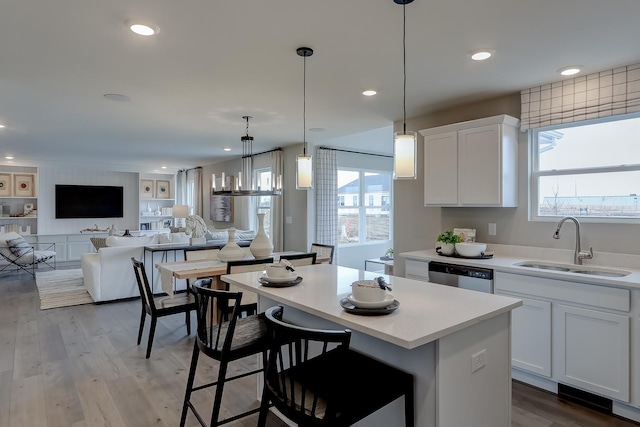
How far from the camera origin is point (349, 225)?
7586mm

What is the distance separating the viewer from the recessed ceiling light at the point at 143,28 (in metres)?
2.29

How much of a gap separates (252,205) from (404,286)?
607cm

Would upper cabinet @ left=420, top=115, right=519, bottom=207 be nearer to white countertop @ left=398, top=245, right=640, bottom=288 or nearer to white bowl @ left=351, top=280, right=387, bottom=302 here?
white countertop @ left=398, top=245, right=640, bottom=288

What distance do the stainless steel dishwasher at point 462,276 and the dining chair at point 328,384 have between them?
5.58 feet

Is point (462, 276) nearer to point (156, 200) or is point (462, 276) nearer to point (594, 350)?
point (594, 350)

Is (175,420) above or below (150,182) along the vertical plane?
below

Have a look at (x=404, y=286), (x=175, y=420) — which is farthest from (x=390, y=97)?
(x=175, y=420)

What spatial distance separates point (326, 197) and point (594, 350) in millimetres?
4629

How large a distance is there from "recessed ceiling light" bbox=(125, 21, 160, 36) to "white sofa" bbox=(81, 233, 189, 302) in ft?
12.1

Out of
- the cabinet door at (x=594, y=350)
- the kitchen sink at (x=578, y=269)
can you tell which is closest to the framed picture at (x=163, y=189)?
the kitchen sink at (x=578, y=269)

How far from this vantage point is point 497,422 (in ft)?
6.06

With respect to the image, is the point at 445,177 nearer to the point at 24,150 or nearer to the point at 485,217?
the point at 485,217

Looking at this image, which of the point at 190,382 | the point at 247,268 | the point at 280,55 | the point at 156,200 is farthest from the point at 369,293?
the point at 156,200

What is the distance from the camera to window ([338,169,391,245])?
24.6 ft
